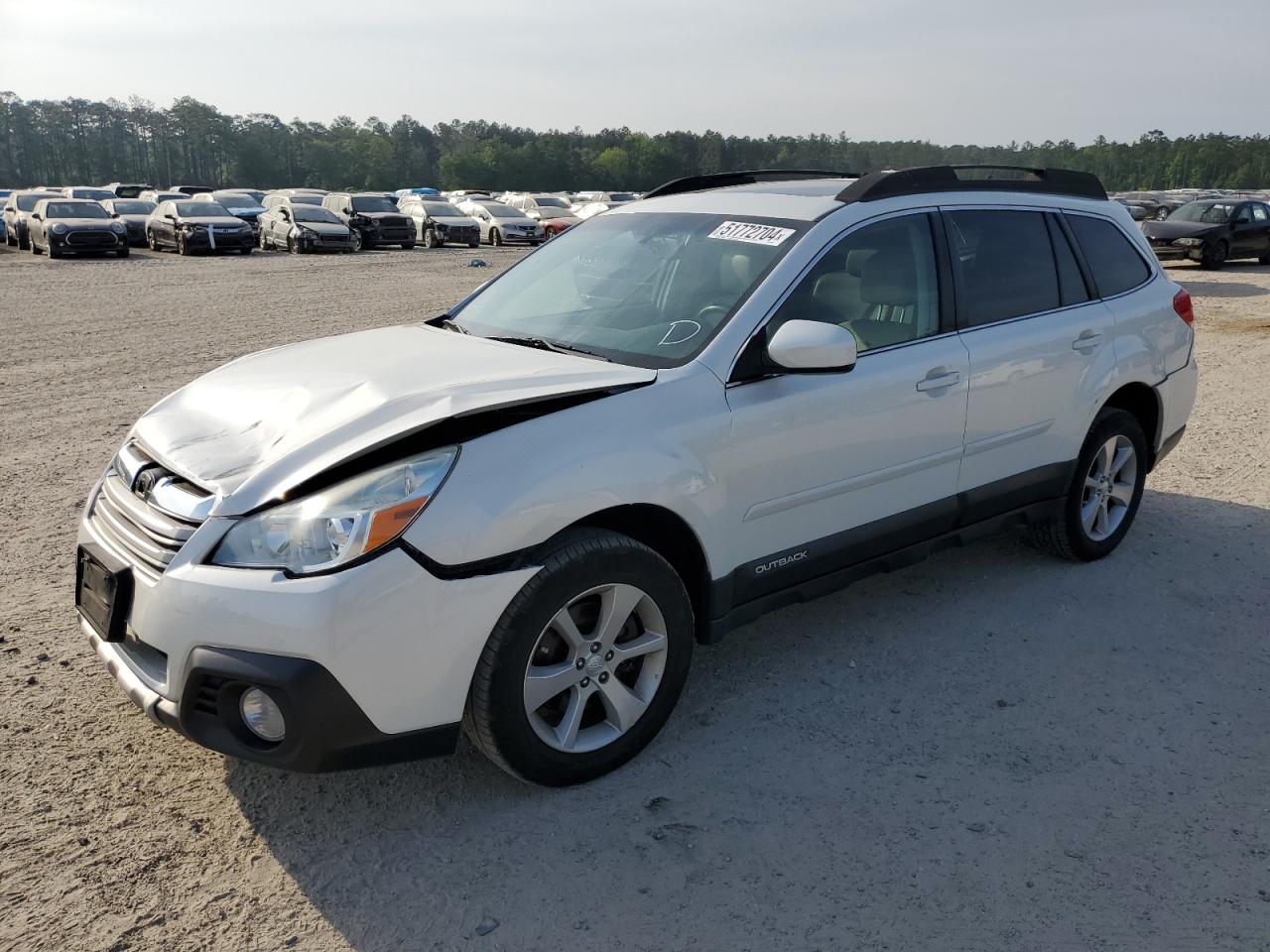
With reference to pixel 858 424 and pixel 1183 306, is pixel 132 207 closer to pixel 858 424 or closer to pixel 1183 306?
pixel 1183 306

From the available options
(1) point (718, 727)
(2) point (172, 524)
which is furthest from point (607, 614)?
(2) point (172, 524)

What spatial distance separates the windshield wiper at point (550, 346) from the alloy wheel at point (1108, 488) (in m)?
2.69

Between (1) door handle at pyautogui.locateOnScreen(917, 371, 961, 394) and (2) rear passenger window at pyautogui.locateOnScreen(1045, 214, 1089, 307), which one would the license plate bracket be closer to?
(1) door handle at pyautogui.locateOnScreen(917, 371, 961, 394)

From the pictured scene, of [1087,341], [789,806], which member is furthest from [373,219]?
[789,806]

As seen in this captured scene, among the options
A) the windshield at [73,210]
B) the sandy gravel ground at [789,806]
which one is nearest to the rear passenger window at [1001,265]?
the sandy gravel ground at [789,806]

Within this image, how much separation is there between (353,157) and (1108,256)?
131 metres

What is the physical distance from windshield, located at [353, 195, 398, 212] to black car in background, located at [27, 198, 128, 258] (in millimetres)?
7655

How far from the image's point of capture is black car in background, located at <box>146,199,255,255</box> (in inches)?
1077

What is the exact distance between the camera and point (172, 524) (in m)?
2.93

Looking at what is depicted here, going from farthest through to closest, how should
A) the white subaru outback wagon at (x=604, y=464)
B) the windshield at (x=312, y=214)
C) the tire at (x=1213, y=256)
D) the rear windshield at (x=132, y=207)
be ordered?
the rear windshield at (x=132, y=207)
the windshield at (x=312, y=214)
the tire at (x=1213, y=256)
the white subaru outback wagon at (x=604, y=464)

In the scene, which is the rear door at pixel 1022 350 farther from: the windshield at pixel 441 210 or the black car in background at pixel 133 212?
the windshield at pixel 441 210

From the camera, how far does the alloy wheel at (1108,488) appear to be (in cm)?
507

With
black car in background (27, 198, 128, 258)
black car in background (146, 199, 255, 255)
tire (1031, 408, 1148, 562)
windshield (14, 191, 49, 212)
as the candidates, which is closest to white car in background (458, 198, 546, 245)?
black car in background (146, 199, 255, 255)

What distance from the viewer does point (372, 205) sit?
3212 cm
